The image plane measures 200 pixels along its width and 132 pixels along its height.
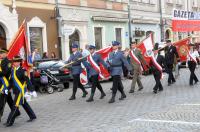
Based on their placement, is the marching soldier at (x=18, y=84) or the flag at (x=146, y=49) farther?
the flag at (x=146, y=49)

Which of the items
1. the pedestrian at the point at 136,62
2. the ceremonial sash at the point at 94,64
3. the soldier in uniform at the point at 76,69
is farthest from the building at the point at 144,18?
the ceremonial sash at the point at 94,64

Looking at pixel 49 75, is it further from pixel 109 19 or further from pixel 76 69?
pixel 109 19

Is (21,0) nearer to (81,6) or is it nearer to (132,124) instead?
(81,6)

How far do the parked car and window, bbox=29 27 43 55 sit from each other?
6.47 m

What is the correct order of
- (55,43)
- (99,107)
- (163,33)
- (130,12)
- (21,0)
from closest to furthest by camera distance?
(99,107), (21,0), (55,43), (130,12), (163,33)

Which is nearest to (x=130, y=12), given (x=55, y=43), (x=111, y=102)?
(x=55, y=43)

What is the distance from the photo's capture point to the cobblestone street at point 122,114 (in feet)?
29.4

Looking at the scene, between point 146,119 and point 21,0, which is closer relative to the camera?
point 146,119

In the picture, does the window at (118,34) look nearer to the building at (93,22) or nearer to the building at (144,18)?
the building at (93,22)

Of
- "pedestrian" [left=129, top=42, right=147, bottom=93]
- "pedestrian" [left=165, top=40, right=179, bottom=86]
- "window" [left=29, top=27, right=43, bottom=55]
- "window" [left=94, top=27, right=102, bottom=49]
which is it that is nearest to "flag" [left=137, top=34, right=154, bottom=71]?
"pedestrian" [left=129, top=42, right=147, bottom=93]

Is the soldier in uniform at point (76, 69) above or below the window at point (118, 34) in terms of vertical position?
below

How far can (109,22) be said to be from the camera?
3192 cm

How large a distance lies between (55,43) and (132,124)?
18.0 metres

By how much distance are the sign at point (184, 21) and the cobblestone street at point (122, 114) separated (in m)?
13.7
